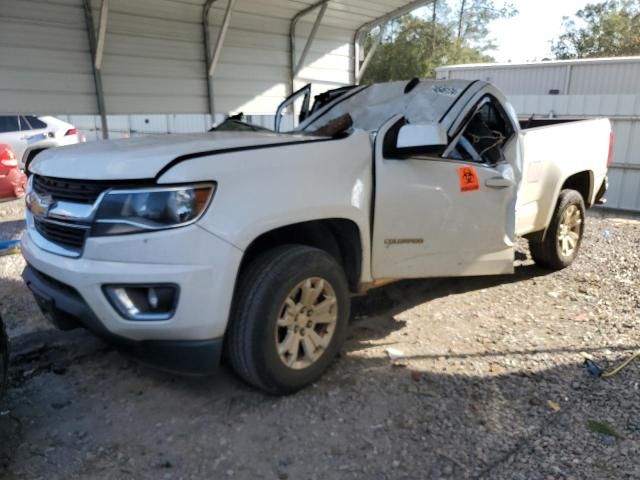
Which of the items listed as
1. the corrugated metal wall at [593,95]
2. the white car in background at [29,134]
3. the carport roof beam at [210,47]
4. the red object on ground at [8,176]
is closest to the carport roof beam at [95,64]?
the carport roof beam at [210,47]

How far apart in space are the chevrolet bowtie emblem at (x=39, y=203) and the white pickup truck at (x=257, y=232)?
12 millimetres

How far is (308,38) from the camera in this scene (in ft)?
30.0

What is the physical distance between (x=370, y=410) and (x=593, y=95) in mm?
12422

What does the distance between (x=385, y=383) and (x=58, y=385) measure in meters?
2.01

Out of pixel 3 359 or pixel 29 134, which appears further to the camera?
pixel 29 134

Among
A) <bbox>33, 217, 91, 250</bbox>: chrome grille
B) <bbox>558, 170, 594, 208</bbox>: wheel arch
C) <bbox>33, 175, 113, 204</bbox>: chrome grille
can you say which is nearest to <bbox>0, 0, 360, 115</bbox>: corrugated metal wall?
<bbox>33, 175, 113, 204</bbox>: chrome grille

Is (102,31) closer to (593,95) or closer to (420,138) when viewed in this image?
(420,138)

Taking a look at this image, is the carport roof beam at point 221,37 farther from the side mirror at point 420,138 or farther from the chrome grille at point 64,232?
the chrome grille at point 64,232

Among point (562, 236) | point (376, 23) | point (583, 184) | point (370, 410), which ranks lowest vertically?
point (370, 410)

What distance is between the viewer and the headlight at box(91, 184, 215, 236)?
2.56 metres

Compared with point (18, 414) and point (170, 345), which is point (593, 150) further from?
point (18, 414)

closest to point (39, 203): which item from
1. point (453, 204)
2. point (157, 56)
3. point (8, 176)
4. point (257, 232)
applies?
point (257, 232)

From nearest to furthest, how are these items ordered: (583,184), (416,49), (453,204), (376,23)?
(453,204)
(583,184)
(376,23)
(416,49)

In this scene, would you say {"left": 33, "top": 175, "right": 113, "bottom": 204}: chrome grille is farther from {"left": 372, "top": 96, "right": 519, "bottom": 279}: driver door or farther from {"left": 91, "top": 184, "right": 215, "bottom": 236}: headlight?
{"left": 372, "top": 96, "right": 519, "bottom": 279}: driver door
